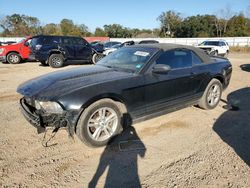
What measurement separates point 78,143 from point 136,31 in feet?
302

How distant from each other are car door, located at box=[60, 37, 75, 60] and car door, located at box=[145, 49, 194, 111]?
966 cm

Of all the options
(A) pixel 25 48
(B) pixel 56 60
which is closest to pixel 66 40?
(B) pixel 56 60

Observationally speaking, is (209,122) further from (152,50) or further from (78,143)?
(78,143)

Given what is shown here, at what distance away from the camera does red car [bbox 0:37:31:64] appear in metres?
14.9

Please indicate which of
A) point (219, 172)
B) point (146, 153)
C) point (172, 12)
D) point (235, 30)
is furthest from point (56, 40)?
point (172, 12)

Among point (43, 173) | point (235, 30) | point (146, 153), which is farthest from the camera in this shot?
point (235, 30)

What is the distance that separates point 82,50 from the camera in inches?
563

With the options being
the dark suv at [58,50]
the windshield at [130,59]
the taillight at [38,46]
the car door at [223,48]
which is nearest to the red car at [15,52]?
the dark suv at [58,50]

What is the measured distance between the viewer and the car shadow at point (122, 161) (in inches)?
118

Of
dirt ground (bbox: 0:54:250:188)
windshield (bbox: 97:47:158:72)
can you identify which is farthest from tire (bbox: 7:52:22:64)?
windshield (bbox: 97:47:158:72)

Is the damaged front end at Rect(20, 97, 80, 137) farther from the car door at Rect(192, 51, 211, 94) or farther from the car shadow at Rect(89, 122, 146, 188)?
the car door at Rect(192, 51, 211, 94)

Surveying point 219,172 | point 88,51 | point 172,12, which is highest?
point 172,12

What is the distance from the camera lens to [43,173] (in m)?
3.19

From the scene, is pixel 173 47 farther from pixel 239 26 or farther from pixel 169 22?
pixel 169 22
